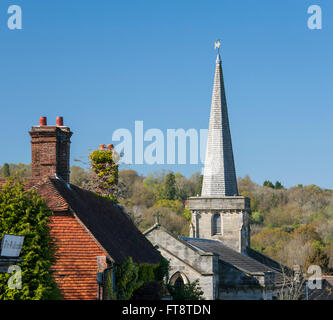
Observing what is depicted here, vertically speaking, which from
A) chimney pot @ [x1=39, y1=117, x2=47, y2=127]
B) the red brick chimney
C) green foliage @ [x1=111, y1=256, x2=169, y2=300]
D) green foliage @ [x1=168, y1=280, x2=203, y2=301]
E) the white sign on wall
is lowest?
green foliage @ [x1=168, y1=280, x2=203, y2=301]

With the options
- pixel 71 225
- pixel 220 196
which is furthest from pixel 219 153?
pixel 71 225

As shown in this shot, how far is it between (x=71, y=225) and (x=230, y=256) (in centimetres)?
3164

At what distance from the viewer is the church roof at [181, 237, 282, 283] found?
154ft

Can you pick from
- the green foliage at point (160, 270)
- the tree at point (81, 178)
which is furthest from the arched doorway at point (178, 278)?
the green foliage at point (160, 270)

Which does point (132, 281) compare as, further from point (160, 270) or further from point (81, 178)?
point (81, 178)

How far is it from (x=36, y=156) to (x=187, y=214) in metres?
85.7

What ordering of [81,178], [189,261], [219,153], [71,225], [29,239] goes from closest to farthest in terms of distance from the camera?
[29,239] < [71,225] < [189,261] < [219,153] < [81,178]

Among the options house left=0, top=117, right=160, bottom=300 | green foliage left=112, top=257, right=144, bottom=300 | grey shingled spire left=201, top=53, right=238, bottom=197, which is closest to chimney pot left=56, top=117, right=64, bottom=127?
house left=0, top=117, right=160, bottom=300

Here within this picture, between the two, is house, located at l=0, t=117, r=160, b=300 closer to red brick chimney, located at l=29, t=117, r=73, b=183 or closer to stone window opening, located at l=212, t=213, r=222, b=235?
red brick chimney, located at l=29, t=117, r=73, b=183

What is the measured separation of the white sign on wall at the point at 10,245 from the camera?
12603 millimetres

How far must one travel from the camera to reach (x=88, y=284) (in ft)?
61.0

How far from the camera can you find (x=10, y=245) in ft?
42.2

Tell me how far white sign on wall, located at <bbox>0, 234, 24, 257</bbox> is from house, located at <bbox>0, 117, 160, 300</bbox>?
3408 mm
